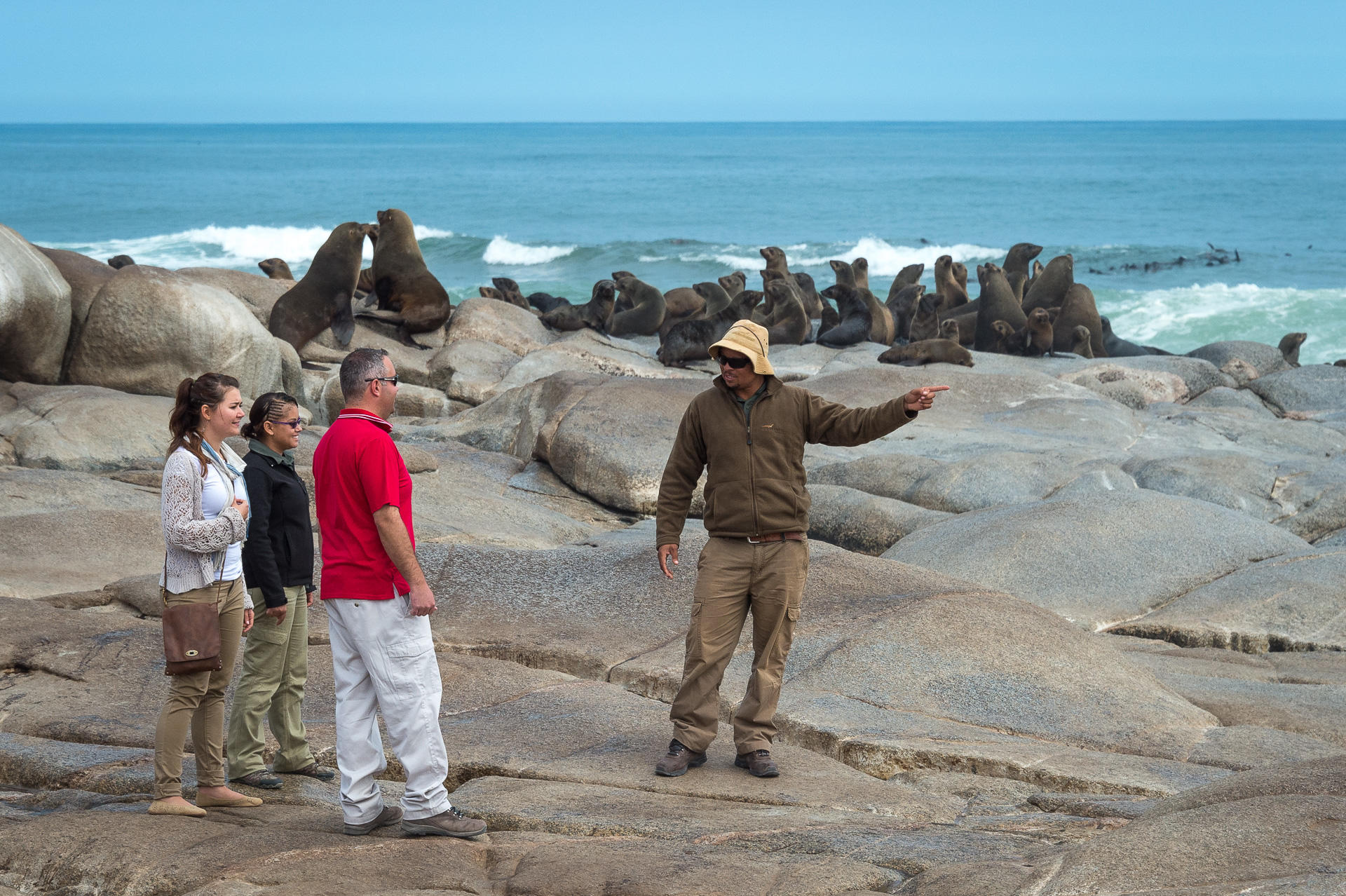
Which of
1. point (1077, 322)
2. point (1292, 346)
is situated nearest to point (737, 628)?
point (1077, 322)

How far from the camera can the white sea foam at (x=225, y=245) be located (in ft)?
165

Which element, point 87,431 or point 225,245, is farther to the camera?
point 225,245

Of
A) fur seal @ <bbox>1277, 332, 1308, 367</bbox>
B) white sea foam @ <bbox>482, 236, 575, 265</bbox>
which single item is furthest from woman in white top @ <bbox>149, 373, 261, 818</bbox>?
white sea foam @ <bbox>482, 236, 575, 265</bbox>

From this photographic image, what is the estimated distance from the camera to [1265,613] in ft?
24.0

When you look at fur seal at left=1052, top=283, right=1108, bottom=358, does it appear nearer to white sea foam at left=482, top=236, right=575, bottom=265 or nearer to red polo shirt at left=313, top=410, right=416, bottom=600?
red polo shirt at left=313, top=410, right=416, bottom=600

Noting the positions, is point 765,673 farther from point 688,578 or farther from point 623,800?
point 688,578

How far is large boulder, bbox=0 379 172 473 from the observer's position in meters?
9.96

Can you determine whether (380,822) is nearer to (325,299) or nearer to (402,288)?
(325,299)

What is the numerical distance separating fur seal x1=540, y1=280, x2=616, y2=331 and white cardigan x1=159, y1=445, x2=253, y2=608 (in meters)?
14.7

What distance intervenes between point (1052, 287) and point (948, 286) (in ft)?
6.79

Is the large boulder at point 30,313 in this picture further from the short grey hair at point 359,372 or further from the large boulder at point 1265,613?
the large boulder at point 1265,613

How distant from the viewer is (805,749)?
5.04m

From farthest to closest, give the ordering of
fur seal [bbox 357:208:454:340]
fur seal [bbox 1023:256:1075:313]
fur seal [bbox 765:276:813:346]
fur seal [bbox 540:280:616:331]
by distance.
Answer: fur seal [bbox 1023:256:1075:313], fur seal [bbox 540:280:616:331], fur seal [bbox 765:276:813:346], fur seal [bbox 357:208:454:340]

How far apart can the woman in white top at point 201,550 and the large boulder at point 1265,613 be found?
530 centimetres
